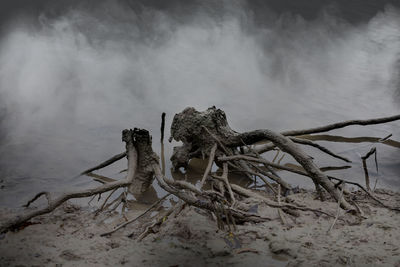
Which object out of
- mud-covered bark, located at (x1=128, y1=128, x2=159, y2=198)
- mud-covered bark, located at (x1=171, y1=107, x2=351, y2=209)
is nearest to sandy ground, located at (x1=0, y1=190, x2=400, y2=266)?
mud-covered bark, located at (x1=128, y1=128, x2=159, y2=198)

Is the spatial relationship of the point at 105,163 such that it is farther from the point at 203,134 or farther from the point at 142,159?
the point at 203,134

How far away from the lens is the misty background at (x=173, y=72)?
361cm

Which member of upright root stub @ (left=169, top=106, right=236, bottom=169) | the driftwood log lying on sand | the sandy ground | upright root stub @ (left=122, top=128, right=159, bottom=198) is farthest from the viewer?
upright root stub @ (left=169, top=106, right=236, bottom=169)

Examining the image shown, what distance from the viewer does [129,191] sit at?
9.45 feet

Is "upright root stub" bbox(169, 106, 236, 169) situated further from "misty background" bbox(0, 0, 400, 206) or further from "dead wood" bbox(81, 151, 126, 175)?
"misty background" bbox(0, 0, 400, 206)

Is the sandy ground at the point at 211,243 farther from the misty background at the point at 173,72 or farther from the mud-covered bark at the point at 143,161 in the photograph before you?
the misty background at the point at 173,72

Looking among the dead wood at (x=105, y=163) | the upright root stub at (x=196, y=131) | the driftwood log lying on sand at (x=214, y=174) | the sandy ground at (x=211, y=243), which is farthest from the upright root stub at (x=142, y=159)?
the sandy ground at (x=211, y=243)

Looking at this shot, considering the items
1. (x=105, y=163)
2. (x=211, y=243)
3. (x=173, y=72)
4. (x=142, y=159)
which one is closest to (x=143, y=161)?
(x=142, y=159)

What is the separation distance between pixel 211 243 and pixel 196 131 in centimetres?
122

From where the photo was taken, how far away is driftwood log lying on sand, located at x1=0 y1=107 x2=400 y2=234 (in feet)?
7.32

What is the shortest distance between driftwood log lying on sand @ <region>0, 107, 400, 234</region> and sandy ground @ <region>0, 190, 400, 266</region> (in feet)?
0.28

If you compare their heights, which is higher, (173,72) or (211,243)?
(173,72)

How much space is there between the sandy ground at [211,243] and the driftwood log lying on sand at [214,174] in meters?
0.09

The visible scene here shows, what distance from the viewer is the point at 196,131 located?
3.11 metres
